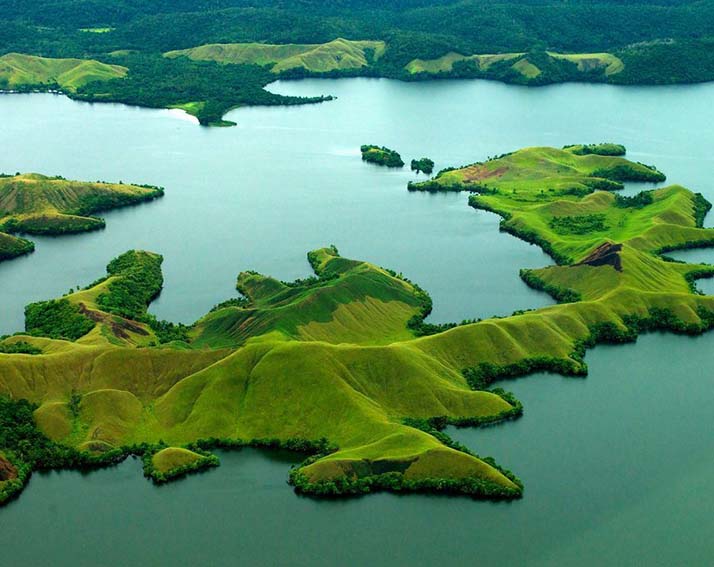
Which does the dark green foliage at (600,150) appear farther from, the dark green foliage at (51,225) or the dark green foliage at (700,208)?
the dark green foliage at (51,225)

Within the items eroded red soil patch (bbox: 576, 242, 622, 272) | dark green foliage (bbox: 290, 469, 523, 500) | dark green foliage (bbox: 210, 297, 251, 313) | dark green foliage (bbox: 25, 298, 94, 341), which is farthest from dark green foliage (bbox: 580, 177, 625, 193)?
dark green foliage (bbox: 290, 469, 523, 500)

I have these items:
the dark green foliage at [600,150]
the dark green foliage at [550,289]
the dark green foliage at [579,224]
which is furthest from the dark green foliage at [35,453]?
the dark green foliage at [600,150]

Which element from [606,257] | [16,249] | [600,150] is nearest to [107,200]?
[16,249]

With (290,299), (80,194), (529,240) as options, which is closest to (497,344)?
(290,299)

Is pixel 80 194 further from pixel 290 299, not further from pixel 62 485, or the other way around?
pixel 62 485

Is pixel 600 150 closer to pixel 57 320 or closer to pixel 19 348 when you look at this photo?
pixel 57 320

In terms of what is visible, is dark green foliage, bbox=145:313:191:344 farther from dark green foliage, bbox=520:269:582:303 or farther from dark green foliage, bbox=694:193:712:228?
dark green foliage, bbox=694:193:712:228
